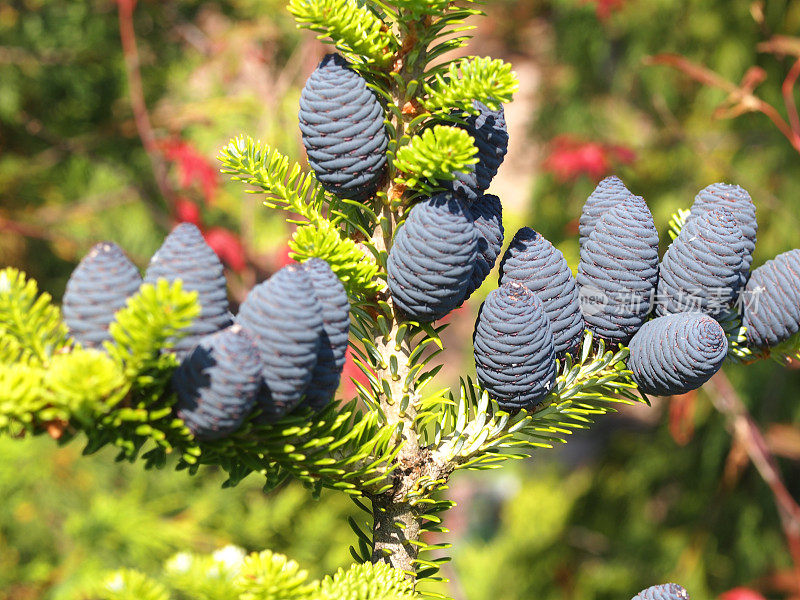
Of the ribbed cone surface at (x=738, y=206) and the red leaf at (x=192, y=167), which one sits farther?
the red leaf at (x=192, y=167)

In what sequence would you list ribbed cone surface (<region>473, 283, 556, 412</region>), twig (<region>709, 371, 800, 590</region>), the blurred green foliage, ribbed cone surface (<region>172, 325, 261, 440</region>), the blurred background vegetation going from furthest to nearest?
the blurred background vegetation, the blurred green foliage, twig (<region>709, 371, 800, 590</region>), ribbed cone surface (<region>473, 283, 556, 412</region>), ribbed cone surface (<region>172, 325, 261, 440</region>)

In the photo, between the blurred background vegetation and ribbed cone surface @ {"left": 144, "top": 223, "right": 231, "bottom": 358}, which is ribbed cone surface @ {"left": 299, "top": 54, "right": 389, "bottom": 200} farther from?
the blurred background vegetation

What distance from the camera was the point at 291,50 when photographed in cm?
223

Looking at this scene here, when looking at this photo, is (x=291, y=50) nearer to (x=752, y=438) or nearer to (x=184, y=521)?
(x=184, y=521)

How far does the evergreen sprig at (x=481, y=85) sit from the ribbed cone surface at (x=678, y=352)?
8.2 inches

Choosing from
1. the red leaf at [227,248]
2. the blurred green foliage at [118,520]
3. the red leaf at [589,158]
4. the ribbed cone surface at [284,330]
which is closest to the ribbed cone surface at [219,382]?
the ribbed cone surface at [284,330]

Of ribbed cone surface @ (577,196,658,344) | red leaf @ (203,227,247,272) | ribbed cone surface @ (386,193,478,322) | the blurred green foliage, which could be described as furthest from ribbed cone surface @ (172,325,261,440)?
red leaf @ (203,227,247,272)

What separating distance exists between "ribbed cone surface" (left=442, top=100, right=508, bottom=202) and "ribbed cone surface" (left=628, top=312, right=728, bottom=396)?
0.17m

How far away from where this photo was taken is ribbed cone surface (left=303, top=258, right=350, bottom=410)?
1.40 ft

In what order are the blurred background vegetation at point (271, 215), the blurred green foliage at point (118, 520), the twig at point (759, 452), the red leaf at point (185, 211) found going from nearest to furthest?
Result: 1. the twig at point (759, 452)
2. the blurred green foliage at point (118, 520)
3. the blurred background vegetation at point (271, 215)
4. the red leaf at point (185, 211)

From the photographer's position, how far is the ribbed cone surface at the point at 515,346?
48 centimetres

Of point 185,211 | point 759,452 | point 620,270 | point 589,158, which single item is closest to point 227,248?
point 185,211

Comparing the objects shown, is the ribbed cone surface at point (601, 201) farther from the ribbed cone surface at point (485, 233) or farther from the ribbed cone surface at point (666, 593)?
the ribbed cone surface at point (666, 593)

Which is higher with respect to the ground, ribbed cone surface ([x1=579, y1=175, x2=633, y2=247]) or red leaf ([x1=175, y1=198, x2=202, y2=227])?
red leaf ([x1=175, y1=198, x2=202, y2=227])
